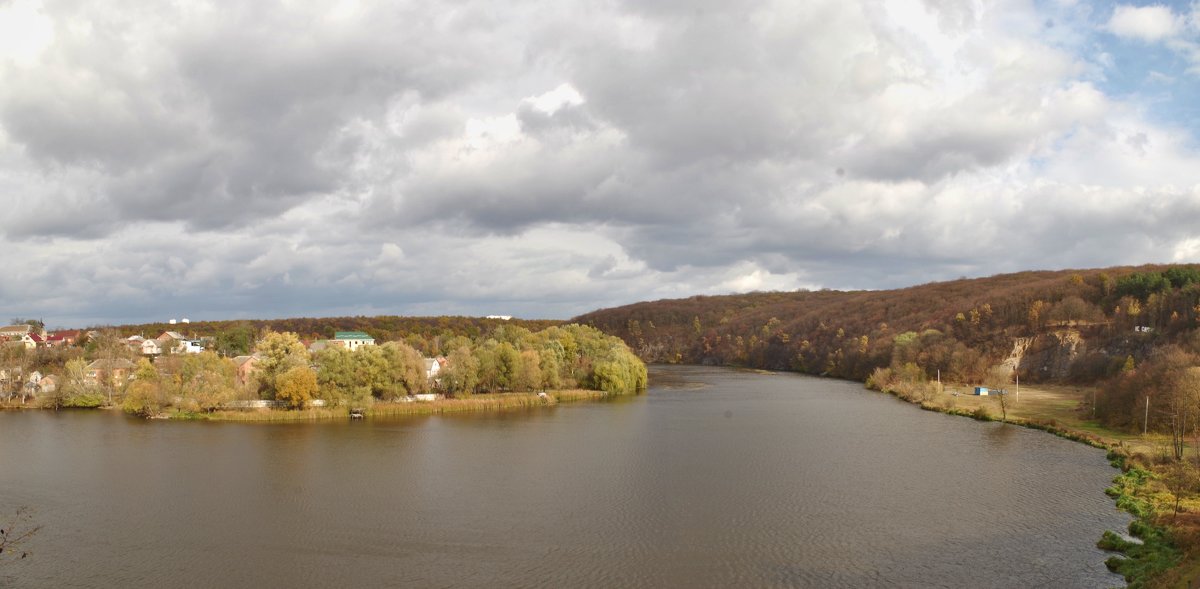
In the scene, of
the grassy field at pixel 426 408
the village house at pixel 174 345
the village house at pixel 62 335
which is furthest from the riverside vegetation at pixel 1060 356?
the village house at pixel 62 335

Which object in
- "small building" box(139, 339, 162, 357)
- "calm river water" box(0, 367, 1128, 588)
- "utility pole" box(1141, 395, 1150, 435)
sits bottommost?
"calm river water" box(0, 367, 1128, 588)

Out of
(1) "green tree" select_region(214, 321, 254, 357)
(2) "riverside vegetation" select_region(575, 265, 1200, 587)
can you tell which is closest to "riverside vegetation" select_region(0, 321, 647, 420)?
(1) "green tree" select_region(214, 321, 254, 357)

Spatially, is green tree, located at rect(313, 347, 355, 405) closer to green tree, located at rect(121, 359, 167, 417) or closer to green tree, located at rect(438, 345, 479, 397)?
green tree, located at rect(438, 345, 479, 397)

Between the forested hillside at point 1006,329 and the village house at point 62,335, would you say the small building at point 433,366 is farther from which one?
the village house at point 62,335

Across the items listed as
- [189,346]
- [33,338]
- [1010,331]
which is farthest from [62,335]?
[1010,331]

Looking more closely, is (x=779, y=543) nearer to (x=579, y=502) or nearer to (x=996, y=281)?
(x=579, y=502)
